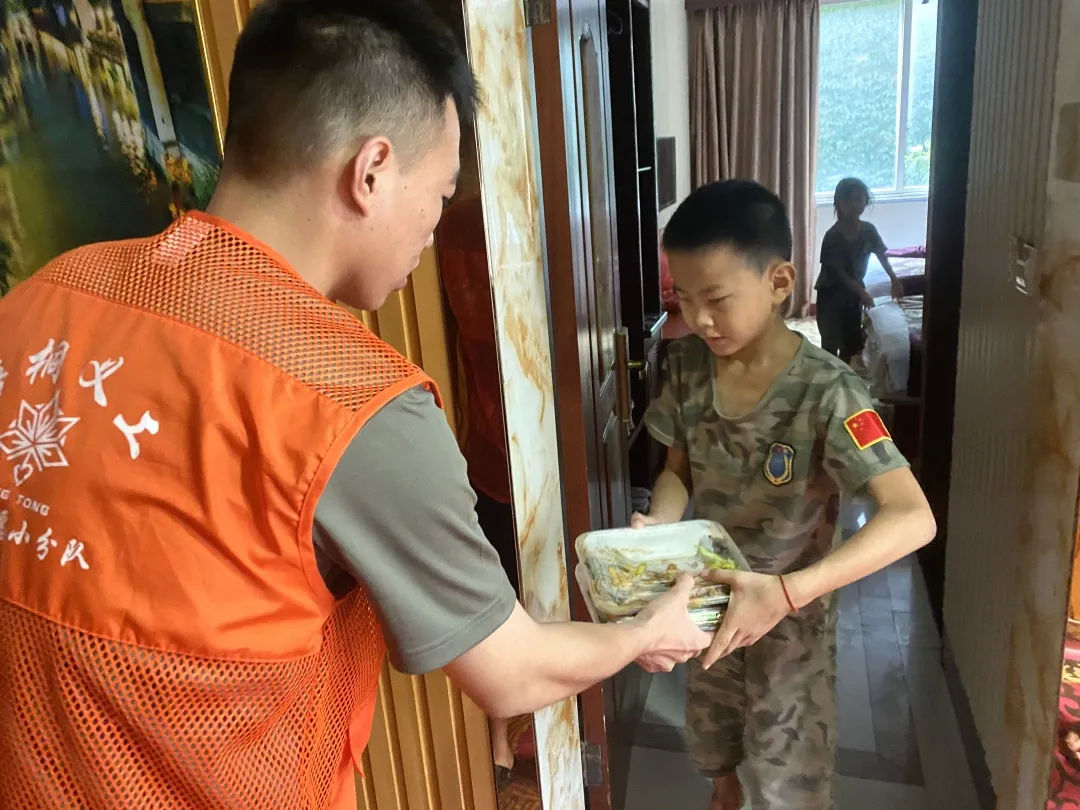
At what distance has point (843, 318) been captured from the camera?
426 cm

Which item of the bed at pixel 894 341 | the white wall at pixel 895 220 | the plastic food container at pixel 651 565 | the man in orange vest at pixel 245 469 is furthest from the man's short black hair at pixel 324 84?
the white wall at pixel 895 220

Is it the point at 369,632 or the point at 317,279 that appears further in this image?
the point at 369,632

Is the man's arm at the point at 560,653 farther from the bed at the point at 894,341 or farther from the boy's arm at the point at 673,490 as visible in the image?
the bed at the point at 894,341

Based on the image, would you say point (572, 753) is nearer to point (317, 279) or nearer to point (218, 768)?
point (218, 768)

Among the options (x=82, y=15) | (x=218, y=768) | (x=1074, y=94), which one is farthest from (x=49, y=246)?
(x=1074, y=94)

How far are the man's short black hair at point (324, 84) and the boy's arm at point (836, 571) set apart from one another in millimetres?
745

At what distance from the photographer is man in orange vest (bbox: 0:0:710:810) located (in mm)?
679

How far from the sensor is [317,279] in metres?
0.83

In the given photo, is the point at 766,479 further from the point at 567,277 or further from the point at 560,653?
the point at 560,653

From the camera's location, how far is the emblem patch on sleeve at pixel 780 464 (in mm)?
1318

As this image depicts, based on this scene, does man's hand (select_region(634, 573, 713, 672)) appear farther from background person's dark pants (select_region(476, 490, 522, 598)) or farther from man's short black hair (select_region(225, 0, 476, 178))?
man's short black hair (select_region(225, 0, 476, 178))

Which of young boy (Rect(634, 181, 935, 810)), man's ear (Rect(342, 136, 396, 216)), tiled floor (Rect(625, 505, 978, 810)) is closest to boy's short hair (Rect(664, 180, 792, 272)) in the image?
young boy (Rect(634, 181, 935, 810))

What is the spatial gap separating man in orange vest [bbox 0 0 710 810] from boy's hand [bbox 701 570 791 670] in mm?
414

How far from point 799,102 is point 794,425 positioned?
586 centimetres
